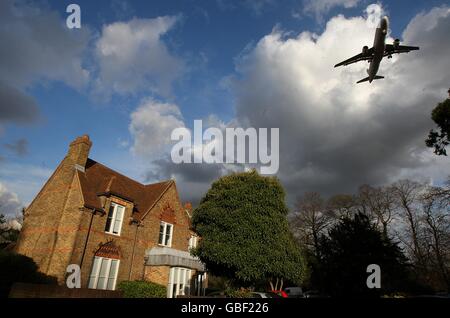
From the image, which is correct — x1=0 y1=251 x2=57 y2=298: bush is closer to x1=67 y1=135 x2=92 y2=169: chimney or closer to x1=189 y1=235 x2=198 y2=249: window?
x1=67 y1=135 x2=92 y2=169: chimney

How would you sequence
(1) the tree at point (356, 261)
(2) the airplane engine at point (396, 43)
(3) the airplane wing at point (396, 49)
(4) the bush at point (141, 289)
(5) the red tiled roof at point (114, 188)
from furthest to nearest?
(5) the red tiled roof at point (114, 188), (4) the bush at point (141, 289), (1) the tree at point (356, 261), (3) the airplane wing at point (396, 49), (2) the airplane engine at point (396, 43)

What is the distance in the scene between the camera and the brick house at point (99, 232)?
2230 centimetres

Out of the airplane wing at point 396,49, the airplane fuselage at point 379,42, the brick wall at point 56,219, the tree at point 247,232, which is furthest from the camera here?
the brick wall at point 56,219

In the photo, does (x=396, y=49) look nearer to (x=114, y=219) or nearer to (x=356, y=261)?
(x=356, y=261)

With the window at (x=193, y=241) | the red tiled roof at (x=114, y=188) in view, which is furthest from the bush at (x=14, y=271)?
the window at (x=193, y=241)

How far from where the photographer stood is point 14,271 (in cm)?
1847

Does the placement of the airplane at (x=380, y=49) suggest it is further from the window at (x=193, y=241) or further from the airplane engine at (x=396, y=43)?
the window at (x=193, y=241)

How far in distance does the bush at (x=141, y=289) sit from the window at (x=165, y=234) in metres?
6.26

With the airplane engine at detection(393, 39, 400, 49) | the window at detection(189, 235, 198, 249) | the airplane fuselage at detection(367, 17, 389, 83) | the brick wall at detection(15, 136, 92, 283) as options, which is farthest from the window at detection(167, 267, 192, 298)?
the airplane engine at detection(393, 39, 400, 49)

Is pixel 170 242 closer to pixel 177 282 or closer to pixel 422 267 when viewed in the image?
pixel 177 282

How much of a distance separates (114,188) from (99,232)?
4.66 meters
